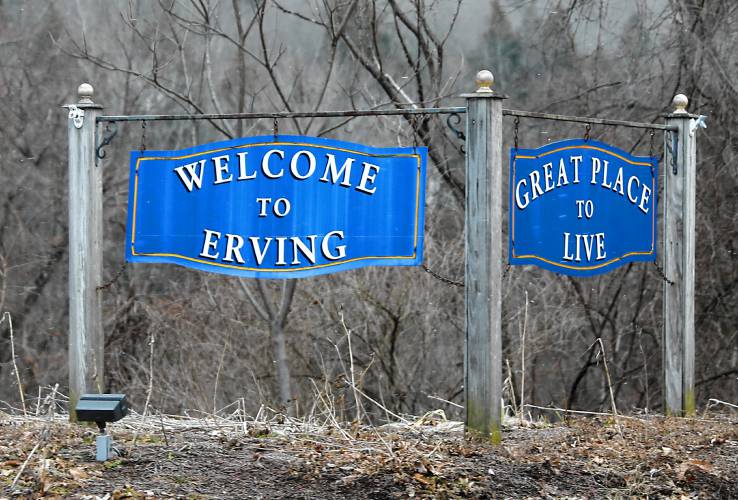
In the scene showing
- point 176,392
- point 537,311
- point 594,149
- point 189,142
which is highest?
point 189,142

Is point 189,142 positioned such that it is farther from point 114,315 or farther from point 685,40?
point 685,40

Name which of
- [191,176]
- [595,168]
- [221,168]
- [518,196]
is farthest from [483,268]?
[191,176]

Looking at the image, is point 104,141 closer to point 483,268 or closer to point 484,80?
point 484,80

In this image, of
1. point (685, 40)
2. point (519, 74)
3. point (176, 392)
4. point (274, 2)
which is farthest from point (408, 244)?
point (519, 74)

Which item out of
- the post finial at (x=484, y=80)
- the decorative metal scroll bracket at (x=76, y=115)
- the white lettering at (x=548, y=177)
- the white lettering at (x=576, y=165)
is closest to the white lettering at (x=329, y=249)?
the post finial at (x=484, y=80)

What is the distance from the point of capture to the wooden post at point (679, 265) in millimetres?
7305

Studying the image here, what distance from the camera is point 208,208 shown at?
6.34 meters

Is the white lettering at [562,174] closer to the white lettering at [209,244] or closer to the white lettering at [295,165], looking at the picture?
the white lettering at [295,165]

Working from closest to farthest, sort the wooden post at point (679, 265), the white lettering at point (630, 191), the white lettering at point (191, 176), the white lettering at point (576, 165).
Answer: the white lettering at point (191, 176) < the white lettering at point (576, 165) < the white lettering at point (630, 191) < the wooden post at point (679, 265)

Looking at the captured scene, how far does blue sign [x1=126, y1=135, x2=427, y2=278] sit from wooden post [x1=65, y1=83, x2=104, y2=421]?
337mm

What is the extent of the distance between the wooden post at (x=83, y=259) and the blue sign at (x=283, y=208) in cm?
34

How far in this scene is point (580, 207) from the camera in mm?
6680

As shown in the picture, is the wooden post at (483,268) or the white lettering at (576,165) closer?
the wooden post at (483,268)

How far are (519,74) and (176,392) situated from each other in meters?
8.12
